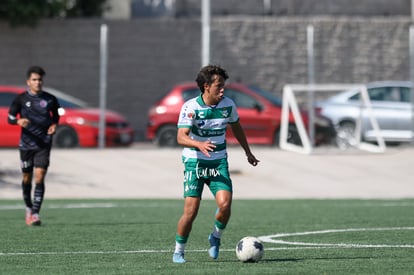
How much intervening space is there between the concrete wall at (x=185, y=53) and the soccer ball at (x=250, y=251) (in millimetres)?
23787

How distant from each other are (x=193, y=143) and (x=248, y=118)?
17867 millimetres

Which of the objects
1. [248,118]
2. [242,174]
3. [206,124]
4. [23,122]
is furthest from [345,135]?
[206,124]

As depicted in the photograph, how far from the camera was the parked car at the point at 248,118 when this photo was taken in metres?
28.8

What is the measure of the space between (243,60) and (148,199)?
13.1m

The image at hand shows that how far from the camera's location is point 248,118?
2895cm

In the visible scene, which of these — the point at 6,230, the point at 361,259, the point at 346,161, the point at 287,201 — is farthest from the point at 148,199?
the point at 361,259

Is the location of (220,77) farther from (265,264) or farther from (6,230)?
(6,230)


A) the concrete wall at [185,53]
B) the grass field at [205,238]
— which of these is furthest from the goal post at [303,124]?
the concrete wall at [185,53]

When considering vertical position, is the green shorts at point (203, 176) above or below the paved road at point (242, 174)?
above

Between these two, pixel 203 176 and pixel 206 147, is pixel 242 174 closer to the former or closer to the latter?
pixel 203 176

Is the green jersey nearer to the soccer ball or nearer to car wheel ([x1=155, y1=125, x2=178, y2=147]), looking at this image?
the soccer ball

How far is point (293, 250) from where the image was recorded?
12.8 metres

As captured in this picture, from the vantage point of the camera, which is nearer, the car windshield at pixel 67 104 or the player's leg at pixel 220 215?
the player's leg at pixel 220 215

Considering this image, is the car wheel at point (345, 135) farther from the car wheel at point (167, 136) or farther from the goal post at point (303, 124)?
the car wheel at point (167, 136)
